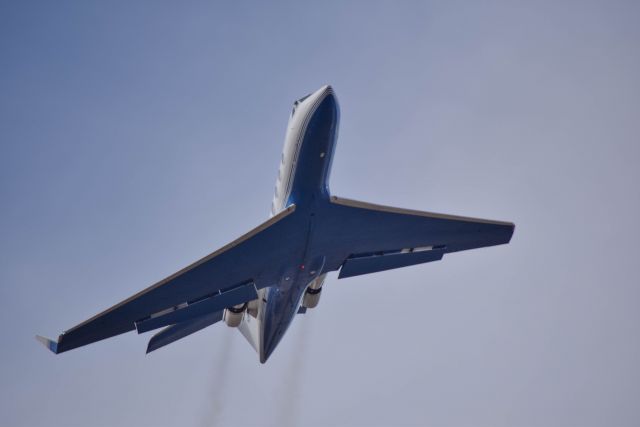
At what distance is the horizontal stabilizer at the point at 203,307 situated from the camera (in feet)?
112

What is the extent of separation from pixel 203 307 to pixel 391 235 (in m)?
10.2

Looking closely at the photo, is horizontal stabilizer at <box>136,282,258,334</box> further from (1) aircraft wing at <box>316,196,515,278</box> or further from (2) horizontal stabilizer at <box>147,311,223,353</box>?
(1) aircraft wing at <box>316,196,515,278</box>

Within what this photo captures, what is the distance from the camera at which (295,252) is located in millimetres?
33656

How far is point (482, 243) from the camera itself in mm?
36781

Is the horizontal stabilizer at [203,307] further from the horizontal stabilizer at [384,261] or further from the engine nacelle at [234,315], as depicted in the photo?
the horizontal stabilizer at [384,261]

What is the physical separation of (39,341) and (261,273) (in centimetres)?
1126

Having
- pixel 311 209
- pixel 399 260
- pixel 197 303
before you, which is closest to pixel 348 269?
pixel 399 260

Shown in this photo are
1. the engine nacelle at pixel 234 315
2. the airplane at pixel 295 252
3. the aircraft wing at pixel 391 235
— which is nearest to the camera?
the airplane at pixel 295 252

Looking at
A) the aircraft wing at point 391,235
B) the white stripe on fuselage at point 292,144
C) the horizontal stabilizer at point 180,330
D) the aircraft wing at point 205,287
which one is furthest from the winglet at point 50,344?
the aircraft wing at point 391,235

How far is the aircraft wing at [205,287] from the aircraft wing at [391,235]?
7.47ft

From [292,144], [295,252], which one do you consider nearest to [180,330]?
[295,252]

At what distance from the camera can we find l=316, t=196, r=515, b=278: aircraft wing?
33.4m

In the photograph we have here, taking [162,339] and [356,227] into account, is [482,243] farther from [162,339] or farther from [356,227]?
[162,339]

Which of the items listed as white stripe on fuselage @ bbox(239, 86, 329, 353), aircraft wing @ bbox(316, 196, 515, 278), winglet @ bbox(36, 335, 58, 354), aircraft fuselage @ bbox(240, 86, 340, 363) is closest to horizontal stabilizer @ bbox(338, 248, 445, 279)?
aircraft wing @ bbox(316, 196, 515, 278)
